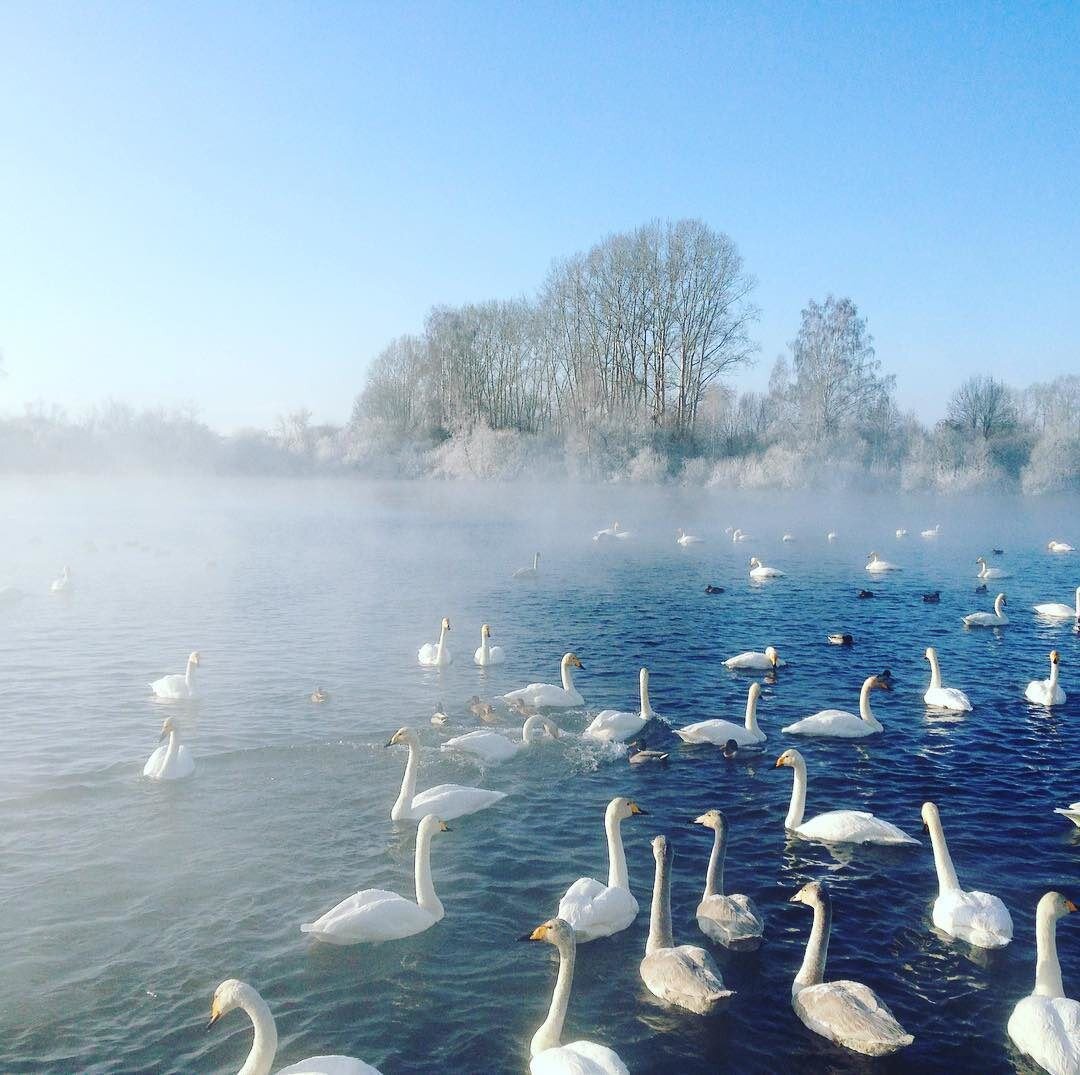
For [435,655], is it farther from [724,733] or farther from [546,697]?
[724,733]

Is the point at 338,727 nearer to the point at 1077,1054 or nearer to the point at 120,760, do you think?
the point at 120,760

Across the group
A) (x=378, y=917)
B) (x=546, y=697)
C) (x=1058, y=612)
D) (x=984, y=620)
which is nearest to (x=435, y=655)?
(x=546, y=697)

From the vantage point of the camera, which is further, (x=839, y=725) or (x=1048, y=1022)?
(x=839, y=725)

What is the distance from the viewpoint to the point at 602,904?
26.7 ft

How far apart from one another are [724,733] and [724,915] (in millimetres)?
5294

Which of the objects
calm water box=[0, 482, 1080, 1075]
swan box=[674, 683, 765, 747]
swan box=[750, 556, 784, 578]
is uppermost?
swan box=[750, 556, 784, 578]

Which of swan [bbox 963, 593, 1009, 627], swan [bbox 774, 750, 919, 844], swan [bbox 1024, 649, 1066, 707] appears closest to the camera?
swan [bbox 774, 750, 919, 844]

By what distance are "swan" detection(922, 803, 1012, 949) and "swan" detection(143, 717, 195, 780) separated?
29.1ft

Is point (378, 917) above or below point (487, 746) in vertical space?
below

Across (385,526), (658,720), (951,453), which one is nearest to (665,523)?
(385,526)

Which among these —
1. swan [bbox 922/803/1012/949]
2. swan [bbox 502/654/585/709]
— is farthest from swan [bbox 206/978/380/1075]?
swan [bbox 502/654/585/709]

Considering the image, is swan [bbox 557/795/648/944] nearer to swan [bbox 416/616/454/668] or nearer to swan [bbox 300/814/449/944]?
swan [bbox 300/814/449/944]

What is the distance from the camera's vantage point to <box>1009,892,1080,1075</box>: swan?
6.31 meters

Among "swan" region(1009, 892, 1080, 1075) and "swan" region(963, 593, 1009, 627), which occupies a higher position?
"swan" region(963, 593, 1009, 627)
